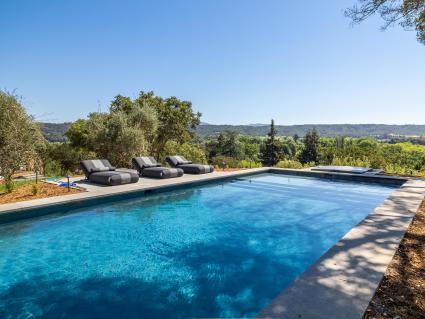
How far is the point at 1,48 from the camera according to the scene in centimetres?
1223

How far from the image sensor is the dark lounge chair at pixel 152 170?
10672mm

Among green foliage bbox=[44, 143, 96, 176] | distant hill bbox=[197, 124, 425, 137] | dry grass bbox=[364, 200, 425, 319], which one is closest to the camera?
dry grass bbox=[364, 200, 425, 319]

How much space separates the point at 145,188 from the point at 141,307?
18.9 feet

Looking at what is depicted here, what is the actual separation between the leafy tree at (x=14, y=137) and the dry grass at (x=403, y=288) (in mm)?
8621

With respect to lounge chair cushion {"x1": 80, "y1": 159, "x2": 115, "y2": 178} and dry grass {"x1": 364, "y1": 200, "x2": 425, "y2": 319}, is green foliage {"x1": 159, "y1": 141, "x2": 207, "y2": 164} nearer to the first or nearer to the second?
lounge chair cushion {"x1": 80, "y1": 159, "x2": 115, "y2": 178}

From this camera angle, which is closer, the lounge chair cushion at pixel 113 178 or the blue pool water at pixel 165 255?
the blue pool water at pixel 165 255

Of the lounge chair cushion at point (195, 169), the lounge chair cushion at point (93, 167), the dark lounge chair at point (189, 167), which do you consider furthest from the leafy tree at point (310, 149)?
the lounge chair cushion at point (93, 167)

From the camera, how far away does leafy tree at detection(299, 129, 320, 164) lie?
54.2 metres

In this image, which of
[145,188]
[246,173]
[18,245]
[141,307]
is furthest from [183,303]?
[246,173]

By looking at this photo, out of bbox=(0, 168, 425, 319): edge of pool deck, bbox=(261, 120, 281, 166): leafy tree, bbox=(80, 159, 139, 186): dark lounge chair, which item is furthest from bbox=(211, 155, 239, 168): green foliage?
bbox=(261, 120, 281, 166): leafy tree

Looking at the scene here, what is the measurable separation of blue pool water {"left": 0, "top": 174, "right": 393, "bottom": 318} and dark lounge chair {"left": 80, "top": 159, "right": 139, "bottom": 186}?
1.23 meters

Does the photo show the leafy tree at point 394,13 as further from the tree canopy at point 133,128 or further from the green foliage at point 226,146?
the green foliage at point 226,146

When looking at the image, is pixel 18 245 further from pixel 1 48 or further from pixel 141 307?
pixel 1 48

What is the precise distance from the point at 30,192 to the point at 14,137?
1589 mm
